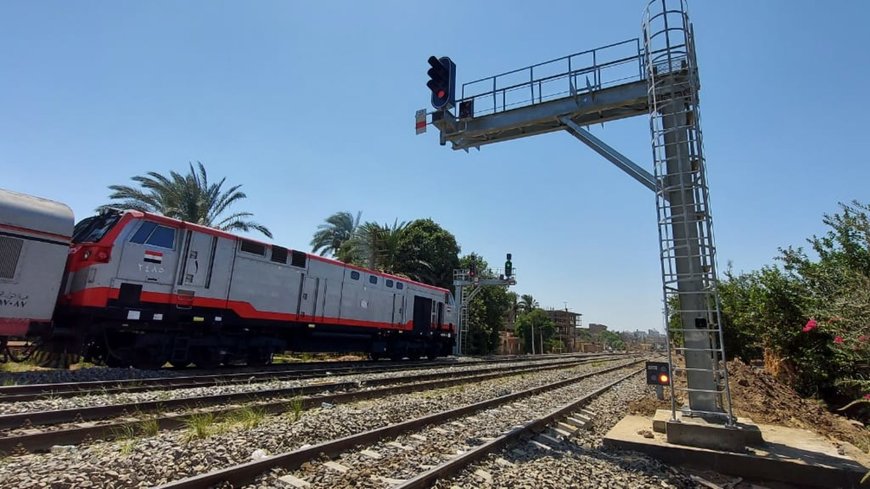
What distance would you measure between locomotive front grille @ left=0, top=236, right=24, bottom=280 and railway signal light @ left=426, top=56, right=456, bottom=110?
30.2ft

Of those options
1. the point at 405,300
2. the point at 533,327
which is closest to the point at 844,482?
the point at 405,300

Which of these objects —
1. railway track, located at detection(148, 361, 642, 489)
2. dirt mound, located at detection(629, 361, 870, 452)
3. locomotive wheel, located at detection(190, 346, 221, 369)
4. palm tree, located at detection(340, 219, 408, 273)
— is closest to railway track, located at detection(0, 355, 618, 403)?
locomotive wheel, located at detection(190, 346, 221, 369)

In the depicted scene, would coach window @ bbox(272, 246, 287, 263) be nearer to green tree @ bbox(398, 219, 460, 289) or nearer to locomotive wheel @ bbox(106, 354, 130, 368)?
locomotive wheel @ bbox(106, 354, 130, 368)

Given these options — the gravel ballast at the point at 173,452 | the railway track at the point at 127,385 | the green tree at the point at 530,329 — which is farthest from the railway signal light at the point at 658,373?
the green tree at the point at 530,329

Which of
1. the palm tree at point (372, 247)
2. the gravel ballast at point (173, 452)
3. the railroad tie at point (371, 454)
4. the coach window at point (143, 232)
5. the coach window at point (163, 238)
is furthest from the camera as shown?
the palm tree at point (372, 247)

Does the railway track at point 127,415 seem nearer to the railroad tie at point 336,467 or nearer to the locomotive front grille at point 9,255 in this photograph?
the railroad tie at point 336,467

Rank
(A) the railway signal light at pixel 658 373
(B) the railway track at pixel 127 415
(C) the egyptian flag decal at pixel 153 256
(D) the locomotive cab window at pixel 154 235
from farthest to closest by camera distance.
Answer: (C) the egyptian flag decal at pixel 153 256 → (D) the locomotive cab window at pixel 154 235 → (A) the railway signal light at pixel 658 373 → (B) the railway track at pixel 127 415

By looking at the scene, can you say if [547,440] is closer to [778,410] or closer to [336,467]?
[336,467]

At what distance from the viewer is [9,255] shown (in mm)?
9109

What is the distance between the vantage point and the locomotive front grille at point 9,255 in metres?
9.01

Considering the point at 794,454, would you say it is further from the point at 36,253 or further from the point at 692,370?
the point at 36,253

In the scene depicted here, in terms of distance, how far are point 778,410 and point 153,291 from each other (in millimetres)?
14318

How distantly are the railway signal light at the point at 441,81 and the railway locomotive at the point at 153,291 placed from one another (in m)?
7.87

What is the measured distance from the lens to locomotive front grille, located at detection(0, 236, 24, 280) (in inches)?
355
